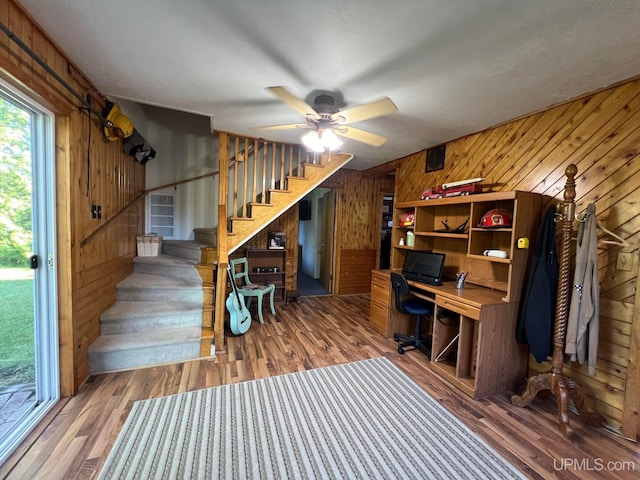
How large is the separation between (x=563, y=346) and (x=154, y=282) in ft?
13.2

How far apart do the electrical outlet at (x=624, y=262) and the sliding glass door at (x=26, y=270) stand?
405cm

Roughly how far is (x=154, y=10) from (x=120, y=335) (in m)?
2.71

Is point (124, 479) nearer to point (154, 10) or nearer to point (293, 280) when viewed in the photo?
point (154, 10)

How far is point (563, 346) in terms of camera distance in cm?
196

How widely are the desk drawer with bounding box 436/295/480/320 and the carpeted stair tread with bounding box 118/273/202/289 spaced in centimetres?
267

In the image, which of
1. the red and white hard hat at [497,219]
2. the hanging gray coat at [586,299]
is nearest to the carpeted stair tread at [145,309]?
the red and white hard hat at [497,219]

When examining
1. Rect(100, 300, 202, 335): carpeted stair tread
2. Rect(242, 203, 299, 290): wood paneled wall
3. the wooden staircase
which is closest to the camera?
Rect(100, 300, 202, 335): carpeted stair tread

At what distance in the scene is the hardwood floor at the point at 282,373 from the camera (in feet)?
4.92

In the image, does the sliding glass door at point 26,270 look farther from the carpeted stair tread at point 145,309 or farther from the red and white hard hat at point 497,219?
the red and white hard hat at point 497,219

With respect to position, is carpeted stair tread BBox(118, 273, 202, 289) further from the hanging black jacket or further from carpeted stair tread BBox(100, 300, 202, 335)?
the hanging black jacket

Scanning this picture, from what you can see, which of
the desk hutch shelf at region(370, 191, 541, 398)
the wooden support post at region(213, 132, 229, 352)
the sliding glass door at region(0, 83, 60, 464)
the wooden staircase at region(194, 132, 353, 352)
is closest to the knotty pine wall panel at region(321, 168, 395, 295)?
the wooden staircase at region(194, 132, 353, 352)

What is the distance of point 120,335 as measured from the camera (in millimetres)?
2555

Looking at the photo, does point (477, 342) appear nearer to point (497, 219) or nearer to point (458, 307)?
point (458, 307)

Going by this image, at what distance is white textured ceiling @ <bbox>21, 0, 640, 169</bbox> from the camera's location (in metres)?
1.27
